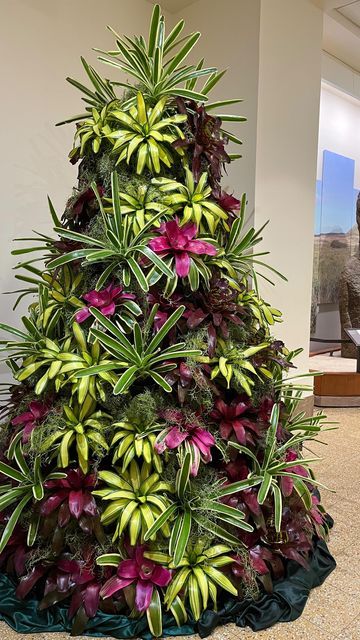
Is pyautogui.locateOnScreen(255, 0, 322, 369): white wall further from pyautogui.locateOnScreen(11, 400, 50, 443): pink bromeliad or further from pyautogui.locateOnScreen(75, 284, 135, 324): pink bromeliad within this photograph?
pyautogui.locateOnScreen(11, 400, 50, 443): pink bromeliad

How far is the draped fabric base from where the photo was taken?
1.65 metres

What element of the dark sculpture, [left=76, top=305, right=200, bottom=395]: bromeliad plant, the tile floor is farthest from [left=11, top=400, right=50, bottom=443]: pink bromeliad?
the dark sculpture

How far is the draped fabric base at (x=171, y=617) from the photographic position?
1.65 metres

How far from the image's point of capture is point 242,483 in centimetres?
177

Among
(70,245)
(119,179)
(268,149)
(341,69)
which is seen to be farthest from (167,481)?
(341,69)

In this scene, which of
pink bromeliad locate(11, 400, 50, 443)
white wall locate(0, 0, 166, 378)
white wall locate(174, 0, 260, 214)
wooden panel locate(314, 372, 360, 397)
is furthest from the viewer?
wooden panel locate(314, 372, 360, 397)

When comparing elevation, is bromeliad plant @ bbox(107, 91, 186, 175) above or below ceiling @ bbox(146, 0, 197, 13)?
below

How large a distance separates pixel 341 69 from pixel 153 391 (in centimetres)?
477

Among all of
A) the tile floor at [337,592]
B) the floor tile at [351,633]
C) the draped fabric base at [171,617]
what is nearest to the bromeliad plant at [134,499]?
the draped fabric base at [171,617]

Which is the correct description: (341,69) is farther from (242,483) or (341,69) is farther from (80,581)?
(80,581)

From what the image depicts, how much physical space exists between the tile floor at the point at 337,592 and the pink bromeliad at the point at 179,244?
133 cm

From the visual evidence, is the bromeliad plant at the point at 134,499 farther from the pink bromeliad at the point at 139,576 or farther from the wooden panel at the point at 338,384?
the wooden panel at the point at 338,384

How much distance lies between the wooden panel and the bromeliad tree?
8.42 ft

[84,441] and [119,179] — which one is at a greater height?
[119,179]
